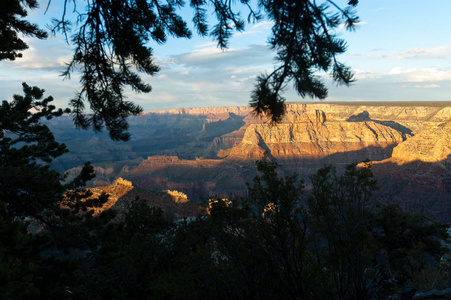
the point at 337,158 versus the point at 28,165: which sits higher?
the point at 28,165

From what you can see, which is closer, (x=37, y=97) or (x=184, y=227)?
(x=37, y=97)

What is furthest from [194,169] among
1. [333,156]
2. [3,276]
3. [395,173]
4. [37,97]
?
[3,276]

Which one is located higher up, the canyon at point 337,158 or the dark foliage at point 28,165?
the dark foliage at point 28,165

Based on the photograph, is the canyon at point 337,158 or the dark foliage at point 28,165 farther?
the canyon at point 337,158

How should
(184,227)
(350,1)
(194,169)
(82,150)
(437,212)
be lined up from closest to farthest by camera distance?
(350,1) < (184,227) < (437,212) < (194,169) < (82,150)

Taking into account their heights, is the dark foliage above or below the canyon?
above

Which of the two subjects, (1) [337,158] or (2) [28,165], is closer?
(2) [28,165]

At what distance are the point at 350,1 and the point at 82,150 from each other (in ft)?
643

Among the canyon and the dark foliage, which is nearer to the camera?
the dark foliage

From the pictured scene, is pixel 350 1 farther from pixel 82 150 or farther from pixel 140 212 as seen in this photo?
pixel 82 150

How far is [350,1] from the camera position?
8.64 feet

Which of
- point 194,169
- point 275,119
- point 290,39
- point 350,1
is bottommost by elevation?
point 194,169

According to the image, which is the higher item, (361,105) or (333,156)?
(361,105)

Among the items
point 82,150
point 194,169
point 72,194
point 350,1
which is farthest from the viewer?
point 82,150
